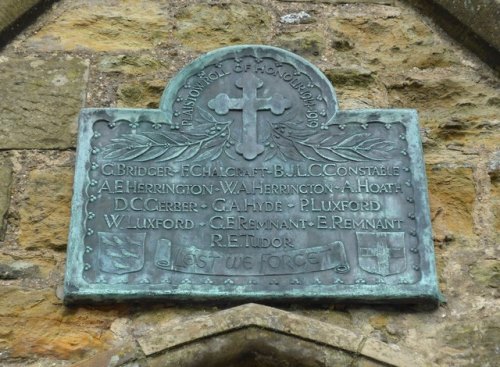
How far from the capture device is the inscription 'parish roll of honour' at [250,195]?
2635 mm

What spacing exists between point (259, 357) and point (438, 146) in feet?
3.40

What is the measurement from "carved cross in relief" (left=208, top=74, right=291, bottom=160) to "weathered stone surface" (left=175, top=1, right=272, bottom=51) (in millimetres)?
345

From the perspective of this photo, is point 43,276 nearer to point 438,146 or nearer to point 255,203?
point 255,203

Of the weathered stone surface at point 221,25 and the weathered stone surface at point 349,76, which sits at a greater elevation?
the weathered stone surface at point 221,25

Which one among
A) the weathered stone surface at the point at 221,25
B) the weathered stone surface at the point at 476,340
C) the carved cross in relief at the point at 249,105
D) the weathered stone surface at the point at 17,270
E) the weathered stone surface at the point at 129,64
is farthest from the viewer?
the weathered stone surface at the point at 221,25

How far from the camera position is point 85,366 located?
2.51 metres

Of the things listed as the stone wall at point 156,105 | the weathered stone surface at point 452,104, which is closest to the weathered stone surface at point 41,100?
the stone wall at point 156,105

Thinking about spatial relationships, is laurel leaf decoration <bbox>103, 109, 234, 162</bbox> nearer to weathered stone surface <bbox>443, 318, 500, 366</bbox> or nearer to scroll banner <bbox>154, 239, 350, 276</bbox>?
scroll banner <bbox>154, 239, 350, 276</bbox>

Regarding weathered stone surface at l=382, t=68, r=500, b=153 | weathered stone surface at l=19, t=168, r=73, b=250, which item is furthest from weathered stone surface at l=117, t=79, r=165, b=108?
weathered stone surface at l=382, t=68, r=500, b=153

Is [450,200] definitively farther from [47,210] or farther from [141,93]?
[47,210]

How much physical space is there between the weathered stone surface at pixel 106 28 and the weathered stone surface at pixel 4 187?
0.56 meters

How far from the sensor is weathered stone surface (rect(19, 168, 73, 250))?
277cm

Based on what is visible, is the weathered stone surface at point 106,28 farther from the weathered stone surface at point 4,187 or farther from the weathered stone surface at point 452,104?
the weathered stone surface at point 452,104

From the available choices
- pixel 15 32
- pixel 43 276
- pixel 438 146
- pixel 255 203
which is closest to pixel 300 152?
pixel 255 203
